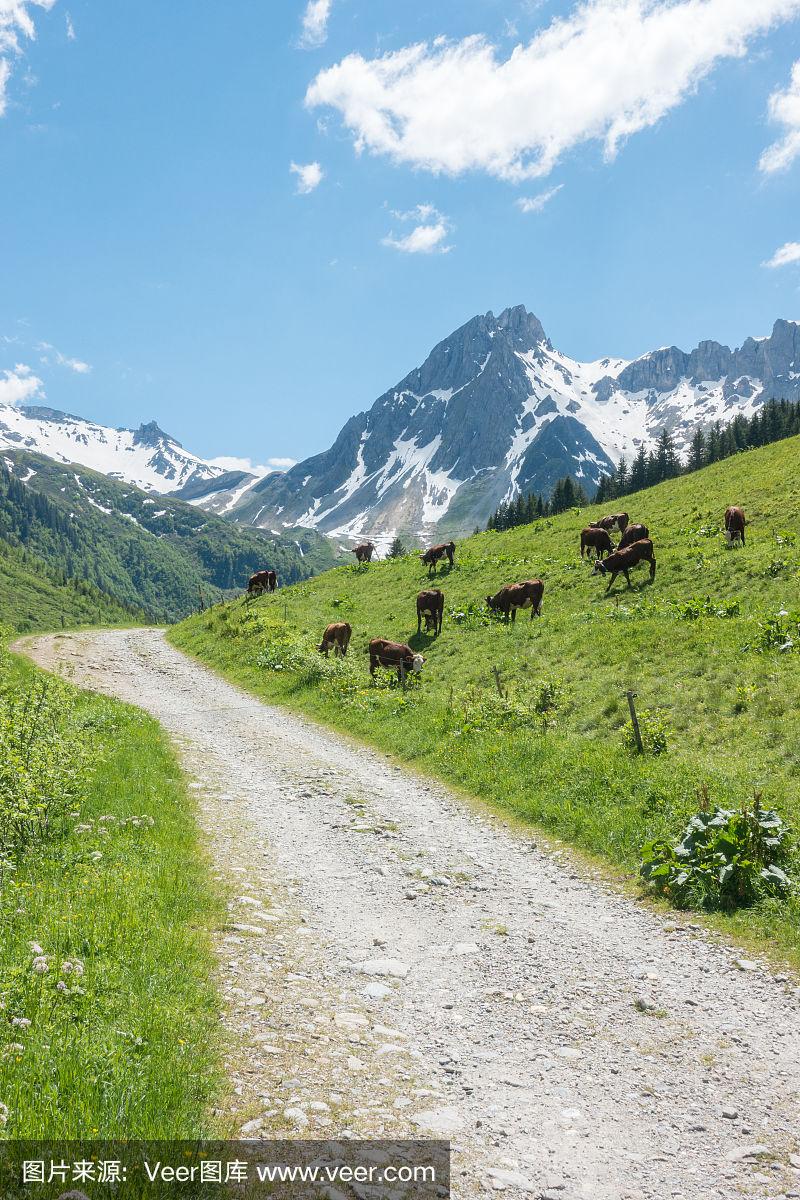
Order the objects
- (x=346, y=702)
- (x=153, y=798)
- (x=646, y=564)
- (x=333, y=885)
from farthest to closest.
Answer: (x=646, y=564), (x=346, y=702), (x=153, y=798), (x=333, y=885)

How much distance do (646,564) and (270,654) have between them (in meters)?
20.6

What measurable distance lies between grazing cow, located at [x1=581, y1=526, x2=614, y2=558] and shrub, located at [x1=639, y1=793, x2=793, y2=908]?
1113 inches

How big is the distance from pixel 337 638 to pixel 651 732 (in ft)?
66.1

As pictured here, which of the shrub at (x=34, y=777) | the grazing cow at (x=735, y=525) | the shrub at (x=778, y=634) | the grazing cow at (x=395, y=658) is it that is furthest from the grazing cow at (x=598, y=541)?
the shrub at (x=34, y=777)

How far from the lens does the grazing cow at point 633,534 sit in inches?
1403

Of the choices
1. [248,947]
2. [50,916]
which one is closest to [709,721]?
[248,947]

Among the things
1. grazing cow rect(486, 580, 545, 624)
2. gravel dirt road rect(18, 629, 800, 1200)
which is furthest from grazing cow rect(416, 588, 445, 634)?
gravel dirt road rect(18, 629, 800, 1200)

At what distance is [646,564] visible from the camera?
33094 mm

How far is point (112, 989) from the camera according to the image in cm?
662

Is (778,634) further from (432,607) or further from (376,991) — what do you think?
(432,607)

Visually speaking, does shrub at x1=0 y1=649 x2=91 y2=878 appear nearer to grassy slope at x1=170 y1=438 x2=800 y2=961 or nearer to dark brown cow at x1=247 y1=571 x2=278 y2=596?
grassy slope at x1=170 y1=438 x2=800 y2=961

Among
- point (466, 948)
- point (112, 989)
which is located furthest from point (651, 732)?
point (112, 989)

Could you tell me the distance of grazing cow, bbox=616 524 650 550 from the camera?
117ft

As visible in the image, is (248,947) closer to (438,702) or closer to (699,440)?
(438,702)
